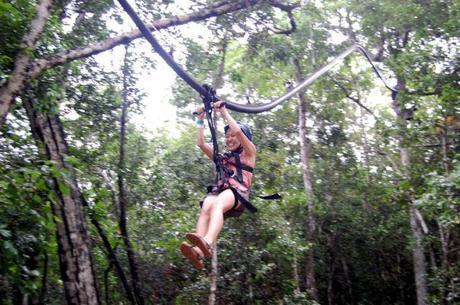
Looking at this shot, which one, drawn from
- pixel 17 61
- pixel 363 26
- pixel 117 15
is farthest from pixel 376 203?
pixel 17 61

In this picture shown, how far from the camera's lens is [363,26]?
10492 mm

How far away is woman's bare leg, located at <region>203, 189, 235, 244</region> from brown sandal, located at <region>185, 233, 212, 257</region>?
1.3 inches

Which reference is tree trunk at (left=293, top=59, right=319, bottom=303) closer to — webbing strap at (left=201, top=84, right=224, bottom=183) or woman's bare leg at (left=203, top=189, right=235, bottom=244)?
woman's bare leg at (left=203, top=189, right=235, bottom=244)

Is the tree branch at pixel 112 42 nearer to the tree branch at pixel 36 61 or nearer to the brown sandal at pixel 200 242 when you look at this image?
the tree branch at pixel 36 61

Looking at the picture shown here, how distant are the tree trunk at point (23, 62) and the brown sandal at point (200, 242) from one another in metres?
1.35

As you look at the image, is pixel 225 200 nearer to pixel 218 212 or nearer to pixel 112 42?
pixel 218 212

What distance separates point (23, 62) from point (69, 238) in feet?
5.89

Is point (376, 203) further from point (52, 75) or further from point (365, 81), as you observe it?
point (52, 75)

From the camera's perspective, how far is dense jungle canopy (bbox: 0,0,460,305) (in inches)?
142

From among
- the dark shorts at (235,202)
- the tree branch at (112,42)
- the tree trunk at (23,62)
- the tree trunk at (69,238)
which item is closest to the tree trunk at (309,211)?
the tree trunk at (69,238)

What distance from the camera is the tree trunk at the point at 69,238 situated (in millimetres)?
4277

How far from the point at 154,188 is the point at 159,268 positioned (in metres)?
1.32

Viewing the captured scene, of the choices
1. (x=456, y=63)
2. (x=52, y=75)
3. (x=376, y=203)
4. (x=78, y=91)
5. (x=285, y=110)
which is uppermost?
(x=285, y=110)

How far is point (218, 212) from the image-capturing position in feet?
9.44
